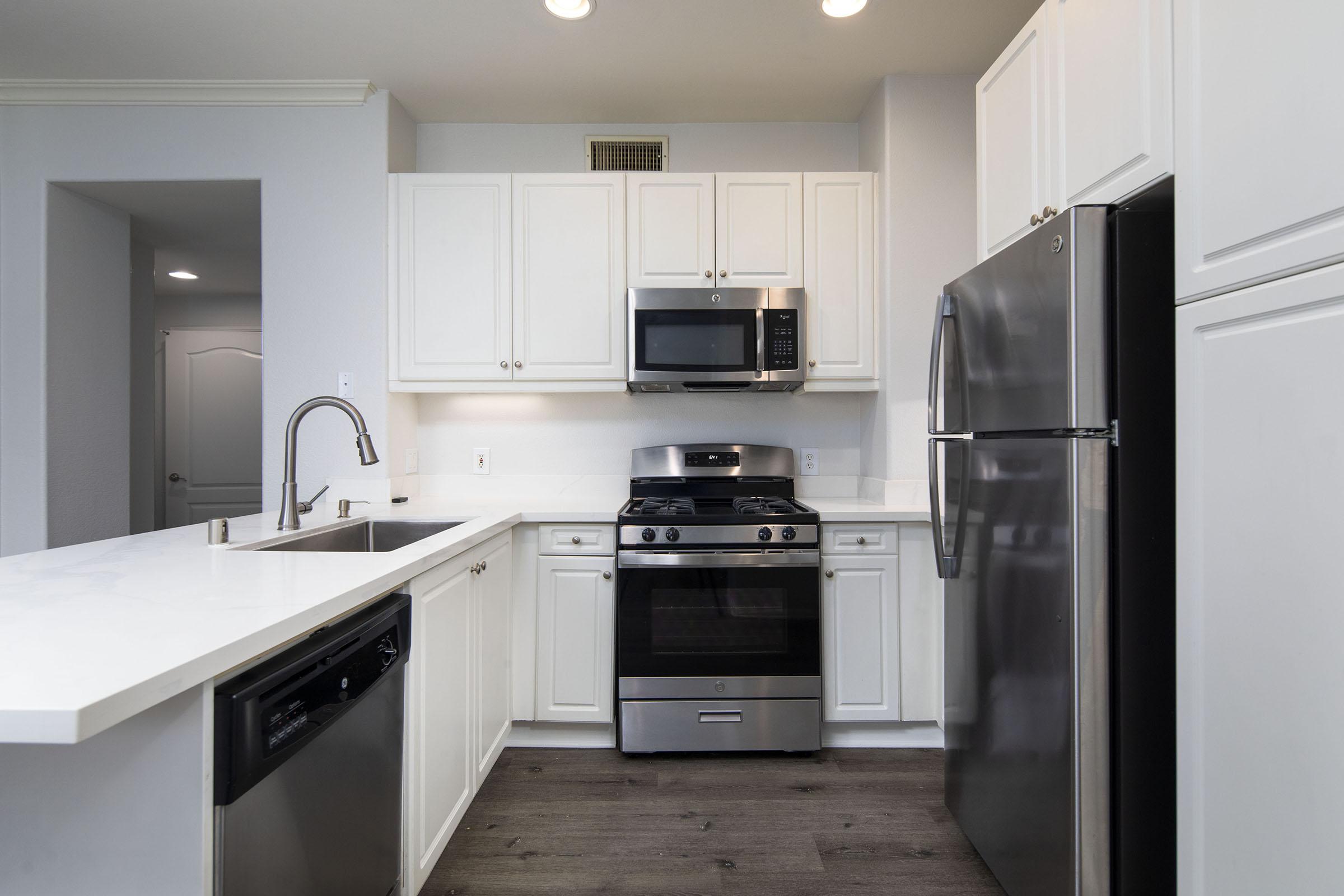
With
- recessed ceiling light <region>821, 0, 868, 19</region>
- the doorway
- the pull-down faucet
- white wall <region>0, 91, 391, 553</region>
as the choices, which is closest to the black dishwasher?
the pull-down faucet

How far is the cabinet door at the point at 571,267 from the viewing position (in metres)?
2.67

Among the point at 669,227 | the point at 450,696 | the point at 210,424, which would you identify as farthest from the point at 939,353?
the point at 210,424

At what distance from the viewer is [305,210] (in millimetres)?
2676

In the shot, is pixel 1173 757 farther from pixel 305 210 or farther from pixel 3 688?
pixel 305 210

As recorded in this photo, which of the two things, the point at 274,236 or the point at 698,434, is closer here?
the point at 274,236

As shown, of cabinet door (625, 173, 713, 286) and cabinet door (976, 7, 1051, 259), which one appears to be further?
cabinet door (625, 173, 713, 286)

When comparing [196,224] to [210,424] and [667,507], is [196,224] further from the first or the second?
[667,507]

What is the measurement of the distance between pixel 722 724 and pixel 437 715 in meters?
1.09

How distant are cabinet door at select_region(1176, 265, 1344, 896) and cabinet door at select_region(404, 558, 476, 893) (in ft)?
4.86

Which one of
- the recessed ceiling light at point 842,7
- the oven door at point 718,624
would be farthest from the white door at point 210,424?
the recessed ceiling light at point 842,7

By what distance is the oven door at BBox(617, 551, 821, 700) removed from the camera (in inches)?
90.8

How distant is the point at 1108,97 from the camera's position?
1.26 m

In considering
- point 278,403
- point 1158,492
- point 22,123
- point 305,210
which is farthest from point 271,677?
point 22,123

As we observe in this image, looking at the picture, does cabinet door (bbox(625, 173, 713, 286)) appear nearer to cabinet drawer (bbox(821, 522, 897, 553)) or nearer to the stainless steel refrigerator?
cabinet drawer (bbox(821, 522, 897, 553))
